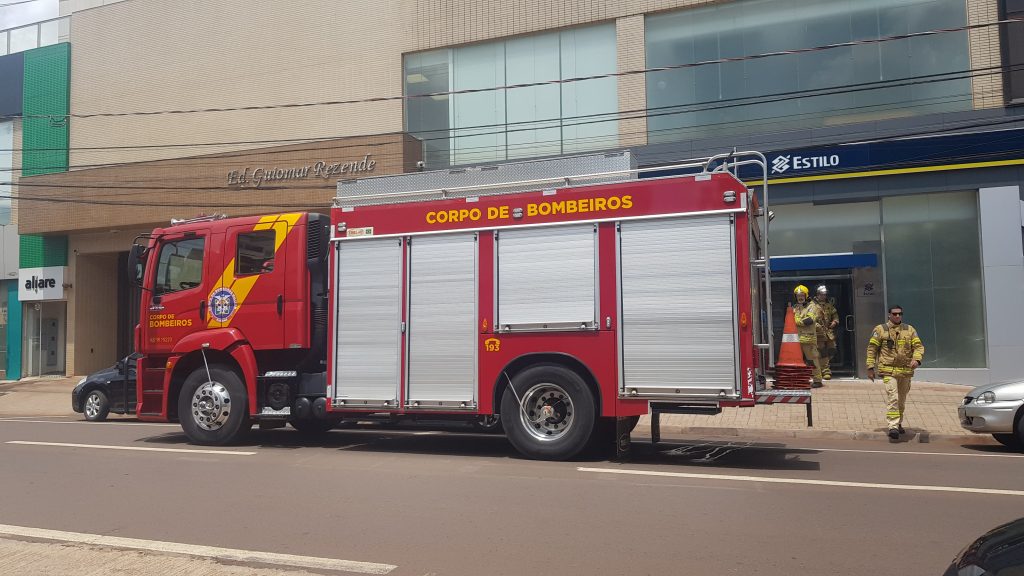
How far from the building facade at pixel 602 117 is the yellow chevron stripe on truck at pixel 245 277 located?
9086mm

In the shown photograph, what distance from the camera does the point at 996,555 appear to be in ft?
8.93

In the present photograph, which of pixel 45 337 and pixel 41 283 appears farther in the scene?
pixel 45 337

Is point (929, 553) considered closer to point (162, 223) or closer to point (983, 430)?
point (983, 430)

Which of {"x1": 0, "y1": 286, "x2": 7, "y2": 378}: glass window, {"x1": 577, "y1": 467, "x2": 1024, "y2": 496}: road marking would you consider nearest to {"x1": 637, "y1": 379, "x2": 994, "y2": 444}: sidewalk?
{"x1": 577, "y1": 467, "x2": 1024, "y2": 496}: road marking

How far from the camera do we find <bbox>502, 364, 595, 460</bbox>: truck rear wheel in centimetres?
828

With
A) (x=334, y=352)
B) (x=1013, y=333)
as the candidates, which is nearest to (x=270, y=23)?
(x=334, y=352)

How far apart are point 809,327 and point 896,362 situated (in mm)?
4322

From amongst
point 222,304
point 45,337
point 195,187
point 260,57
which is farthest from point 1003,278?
point 45,337

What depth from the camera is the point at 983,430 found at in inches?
376

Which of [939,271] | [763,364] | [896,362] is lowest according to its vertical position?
[896,362]

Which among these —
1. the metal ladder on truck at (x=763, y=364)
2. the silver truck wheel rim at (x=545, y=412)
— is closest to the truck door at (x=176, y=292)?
the silver truck wheel rim at (x=545, y=412)

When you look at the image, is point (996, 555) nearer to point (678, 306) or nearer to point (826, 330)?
point (678, 306)

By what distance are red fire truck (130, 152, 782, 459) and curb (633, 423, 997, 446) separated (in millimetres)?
2942

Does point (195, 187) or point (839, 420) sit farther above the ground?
point (195, 187)
